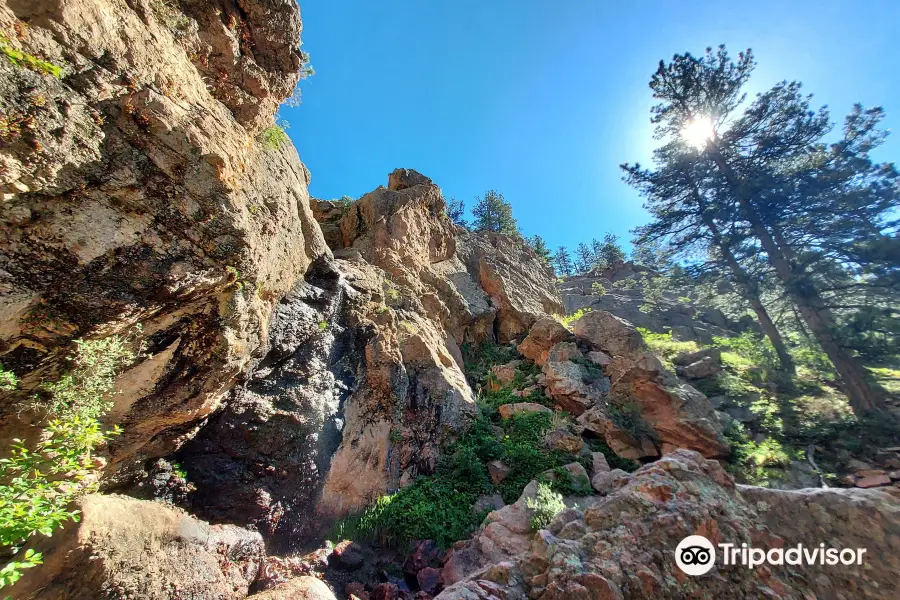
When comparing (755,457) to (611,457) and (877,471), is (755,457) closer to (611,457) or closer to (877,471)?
(877,471)

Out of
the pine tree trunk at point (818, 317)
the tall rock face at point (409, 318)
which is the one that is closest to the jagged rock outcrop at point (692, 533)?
the tall rock face at point (409, 318)

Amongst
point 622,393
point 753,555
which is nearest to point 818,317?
point 622,393

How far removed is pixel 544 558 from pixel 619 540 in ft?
3.45

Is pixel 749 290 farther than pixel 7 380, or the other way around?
pixel 749 290

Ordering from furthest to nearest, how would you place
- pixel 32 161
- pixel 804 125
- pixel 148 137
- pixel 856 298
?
pixel 804 125
pixel 856 298
pixel 148 137
pixel 32 161

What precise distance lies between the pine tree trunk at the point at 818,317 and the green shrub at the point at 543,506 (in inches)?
446

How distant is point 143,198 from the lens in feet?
14.7

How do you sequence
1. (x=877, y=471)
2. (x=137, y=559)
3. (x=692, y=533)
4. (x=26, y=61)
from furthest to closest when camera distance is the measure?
(x=877, y=471), (x=692, y=533), (x=137, y=559), (x=26, y=61)

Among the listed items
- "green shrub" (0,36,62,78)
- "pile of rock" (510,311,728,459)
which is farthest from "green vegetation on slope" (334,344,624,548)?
"green shrub" (0,36,62,78)

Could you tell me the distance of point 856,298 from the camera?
1315cm

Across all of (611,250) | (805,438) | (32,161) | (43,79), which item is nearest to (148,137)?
(43,79)

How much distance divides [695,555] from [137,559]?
7152 millimetres

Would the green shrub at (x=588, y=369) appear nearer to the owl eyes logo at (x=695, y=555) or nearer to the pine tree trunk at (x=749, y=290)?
the pine tree trunk at (x=749, y=290)

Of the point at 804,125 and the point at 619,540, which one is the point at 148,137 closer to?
the point at 619,540
